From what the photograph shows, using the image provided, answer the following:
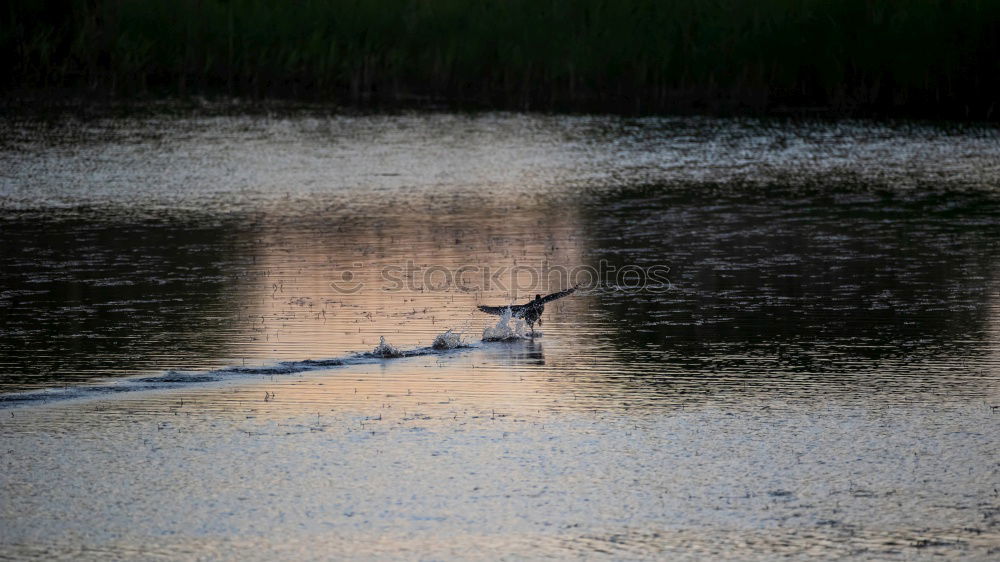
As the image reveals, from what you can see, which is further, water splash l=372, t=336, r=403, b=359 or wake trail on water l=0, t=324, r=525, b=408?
water splash l=372, t=336, r=403, b=359

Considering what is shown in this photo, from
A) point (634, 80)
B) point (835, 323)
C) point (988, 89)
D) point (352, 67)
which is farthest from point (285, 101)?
point (835, 323)

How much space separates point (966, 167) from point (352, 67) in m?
17.1

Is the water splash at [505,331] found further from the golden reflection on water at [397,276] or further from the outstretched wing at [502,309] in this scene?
the golden reflection on water at [397,276]

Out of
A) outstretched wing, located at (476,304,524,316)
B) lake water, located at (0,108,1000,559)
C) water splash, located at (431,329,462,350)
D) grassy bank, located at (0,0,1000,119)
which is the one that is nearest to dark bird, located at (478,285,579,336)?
outstretched wing, located at (476,304,524,316)

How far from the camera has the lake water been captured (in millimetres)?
8562

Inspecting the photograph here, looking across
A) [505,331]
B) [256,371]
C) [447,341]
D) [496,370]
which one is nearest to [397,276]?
[505,331]

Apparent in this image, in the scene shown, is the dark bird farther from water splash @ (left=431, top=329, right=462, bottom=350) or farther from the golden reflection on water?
water splash @ (left=431, top=329, right=462, bottom=350)

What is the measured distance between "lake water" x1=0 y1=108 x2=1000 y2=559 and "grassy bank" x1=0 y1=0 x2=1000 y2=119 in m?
11.6

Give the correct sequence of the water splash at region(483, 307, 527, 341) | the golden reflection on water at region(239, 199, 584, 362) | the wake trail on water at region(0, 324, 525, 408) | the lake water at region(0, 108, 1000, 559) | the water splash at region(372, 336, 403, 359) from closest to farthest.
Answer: the lake water at region(0, 108, 1000, 559), the wake trail on water at region(0, 324, 525, 408), the water splash at region(372, 336, 403, 359), the water splash at region(483, 307, 527, 341), the golden reflection on water at region(239, 199, 584, 362)

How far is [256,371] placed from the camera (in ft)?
39.2

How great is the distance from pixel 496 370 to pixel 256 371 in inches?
74.2

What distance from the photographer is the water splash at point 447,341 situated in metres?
12.9

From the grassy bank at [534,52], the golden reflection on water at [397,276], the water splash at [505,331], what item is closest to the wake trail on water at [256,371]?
the water splash at [505,331]

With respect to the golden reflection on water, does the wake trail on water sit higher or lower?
lower
